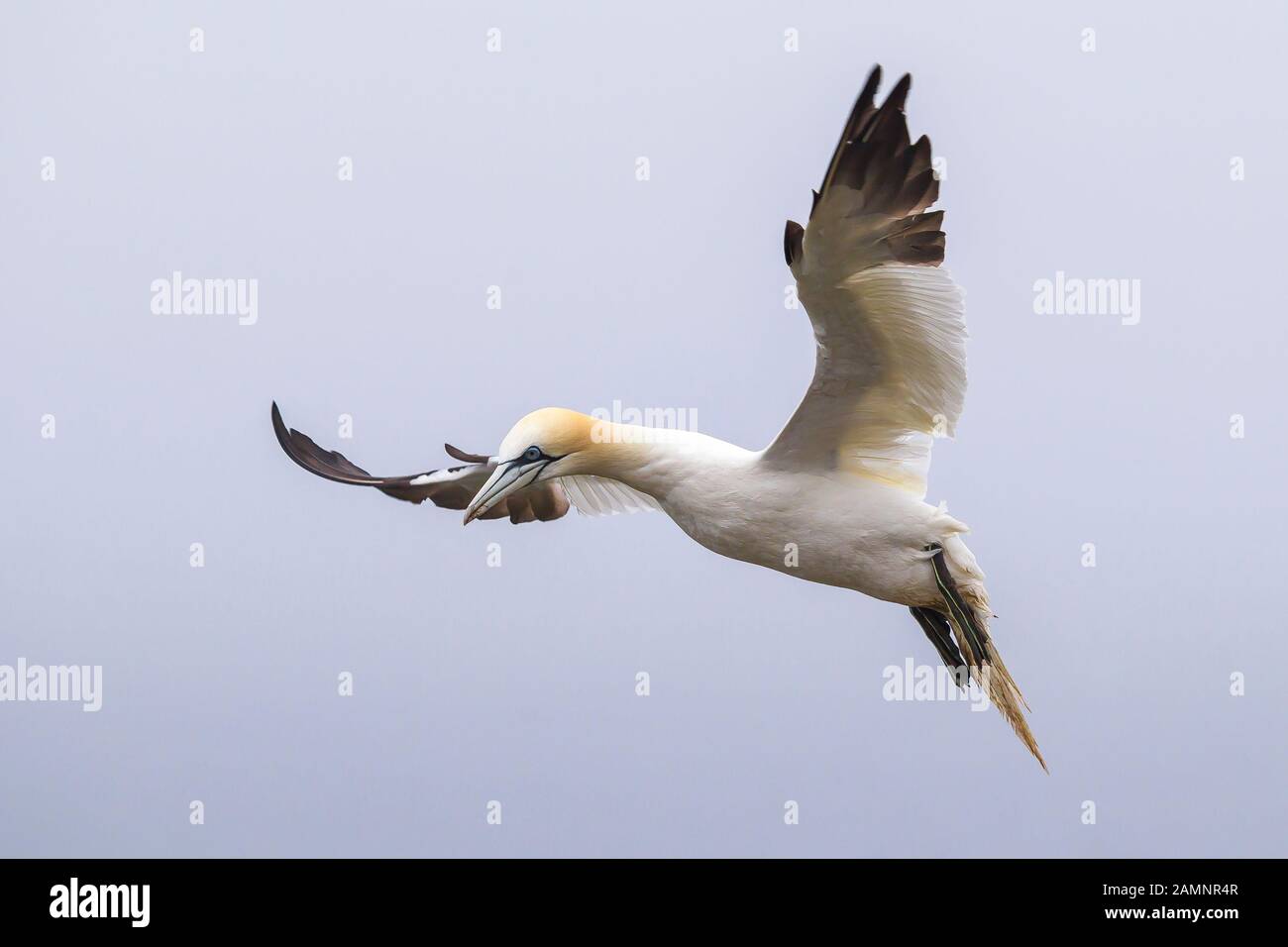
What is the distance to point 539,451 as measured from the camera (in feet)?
27.5

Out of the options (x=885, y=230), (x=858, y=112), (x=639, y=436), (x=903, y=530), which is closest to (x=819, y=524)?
(x=903, y=530)

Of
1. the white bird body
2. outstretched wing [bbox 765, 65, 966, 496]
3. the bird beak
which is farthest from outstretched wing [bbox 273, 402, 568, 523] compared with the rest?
outstretched wing [bbox 765, 65, 966, 496]

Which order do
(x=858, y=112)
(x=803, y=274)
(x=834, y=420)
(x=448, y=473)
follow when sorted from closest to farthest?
(x=858, y=112) < (x=803, y=274) < (x=834, y=420) < (x=448, y=473)

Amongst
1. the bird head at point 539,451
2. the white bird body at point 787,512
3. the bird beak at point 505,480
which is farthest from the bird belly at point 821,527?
the bird beak at point 505,480

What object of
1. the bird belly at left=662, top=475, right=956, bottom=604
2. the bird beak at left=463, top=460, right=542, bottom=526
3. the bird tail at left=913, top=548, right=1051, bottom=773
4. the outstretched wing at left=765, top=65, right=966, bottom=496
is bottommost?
the bird tail at left=913, top=548, right=1051, bottom=773

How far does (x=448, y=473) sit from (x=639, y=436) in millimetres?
2040

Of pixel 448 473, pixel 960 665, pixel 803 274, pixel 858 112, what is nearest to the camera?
pixel 858 112

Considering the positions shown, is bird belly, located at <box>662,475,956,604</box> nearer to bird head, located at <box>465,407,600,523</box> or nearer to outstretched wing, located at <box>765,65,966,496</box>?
outstretched wing, located at <box>765,65,966,496</box>

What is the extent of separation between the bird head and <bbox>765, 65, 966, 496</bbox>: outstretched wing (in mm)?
1119

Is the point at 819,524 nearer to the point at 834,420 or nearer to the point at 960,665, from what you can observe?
the point at 834,420

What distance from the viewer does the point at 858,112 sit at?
6.85 m

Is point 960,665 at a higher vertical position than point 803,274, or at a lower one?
lower

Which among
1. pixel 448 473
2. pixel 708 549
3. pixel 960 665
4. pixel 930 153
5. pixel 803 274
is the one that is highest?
pixel 930 153

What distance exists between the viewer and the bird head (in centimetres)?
834
